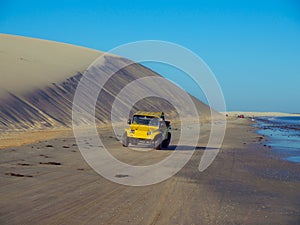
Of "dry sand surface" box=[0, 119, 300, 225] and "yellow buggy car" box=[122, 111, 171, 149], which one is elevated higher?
"yellow buggy car" box=[122, 111, 171, 149]

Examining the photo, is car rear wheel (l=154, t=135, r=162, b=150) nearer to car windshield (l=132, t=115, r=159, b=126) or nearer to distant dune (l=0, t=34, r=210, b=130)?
car windshield (l=132, t=115, r=159, b=126)

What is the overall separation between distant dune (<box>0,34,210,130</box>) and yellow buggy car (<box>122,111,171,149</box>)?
1443cm

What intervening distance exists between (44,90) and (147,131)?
3322 centimetres

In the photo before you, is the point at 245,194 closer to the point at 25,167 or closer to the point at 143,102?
the point at 25,167

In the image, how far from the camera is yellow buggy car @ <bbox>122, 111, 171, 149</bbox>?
22562 mm

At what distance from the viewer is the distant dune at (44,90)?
130 ft

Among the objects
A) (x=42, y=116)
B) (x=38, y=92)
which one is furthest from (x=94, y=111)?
(x=42, y=116)

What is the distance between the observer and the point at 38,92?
50.1m

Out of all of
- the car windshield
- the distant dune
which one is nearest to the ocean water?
the car windshield

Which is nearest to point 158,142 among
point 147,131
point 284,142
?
point 147,131

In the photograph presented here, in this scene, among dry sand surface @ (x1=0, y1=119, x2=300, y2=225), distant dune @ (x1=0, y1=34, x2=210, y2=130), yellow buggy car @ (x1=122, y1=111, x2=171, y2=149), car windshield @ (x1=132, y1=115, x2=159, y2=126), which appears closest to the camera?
dry sand surface @ (x1=0, y1=119, x2=300, y2=225)

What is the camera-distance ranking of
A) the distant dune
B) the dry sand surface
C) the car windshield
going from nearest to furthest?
1. the dry sand surface
2. the car windshield
3. the distant dune

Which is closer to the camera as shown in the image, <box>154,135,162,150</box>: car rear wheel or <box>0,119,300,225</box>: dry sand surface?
<box>0,119,300,225</box>: dry sand surface

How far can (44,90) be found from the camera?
5244 centimetres
